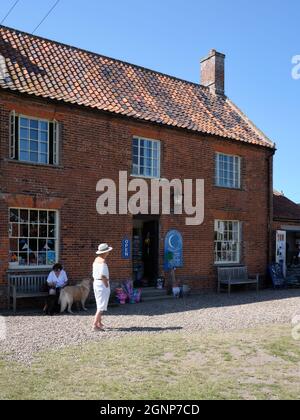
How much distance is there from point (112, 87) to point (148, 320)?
818 cm

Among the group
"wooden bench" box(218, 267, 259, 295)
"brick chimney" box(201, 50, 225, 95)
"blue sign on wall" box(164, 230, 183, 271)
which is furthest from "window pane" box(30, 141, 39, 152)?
"brick chimney" box(201, 50, 225, 95)

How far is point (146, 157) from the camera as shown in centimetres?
1538

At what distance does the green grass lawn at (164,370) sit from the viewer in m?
5.78

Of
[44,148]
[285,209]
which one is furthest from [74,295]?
[285,209]

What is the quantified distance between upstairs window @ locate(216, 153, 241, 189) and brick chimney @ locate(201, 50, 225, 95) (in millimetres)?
3977

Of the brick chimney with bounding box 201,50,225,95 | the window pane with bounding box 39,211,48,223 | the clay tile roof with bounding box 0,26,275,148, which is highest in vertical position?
the brick chimney with bounding box 201,50,225,95

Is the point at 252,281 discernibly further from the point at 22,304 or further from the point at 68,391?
the point at 68,391

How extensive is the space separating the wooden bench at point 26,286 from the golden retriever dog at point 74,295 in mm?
645

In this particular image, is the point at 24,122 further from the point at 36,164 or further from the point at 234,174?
the point at 234,174

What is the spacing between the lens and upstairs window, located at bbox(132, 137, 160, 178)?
15.1m

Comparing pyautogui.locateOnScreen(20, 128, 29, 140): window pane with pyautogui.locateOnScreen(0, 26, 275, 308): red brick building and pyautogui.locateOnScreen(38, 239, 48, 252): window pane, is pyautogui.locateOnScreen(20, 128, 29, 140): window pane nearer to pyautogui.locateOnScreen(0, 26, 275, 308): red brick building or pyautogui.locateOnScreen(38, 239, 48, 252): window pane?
pyautogui.locateOnScreen(0, 26, 275, 308): red brick building

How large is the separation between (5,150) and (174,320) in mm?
6189

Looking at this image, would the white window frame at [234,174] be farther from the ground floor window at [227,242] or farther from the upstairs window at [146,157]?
the upstairs window at [146,157]

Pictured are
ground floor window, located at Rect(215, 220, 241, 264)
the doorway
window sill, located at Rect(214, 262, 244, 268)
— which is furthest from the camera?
ground floor window, located at Rect(215, 220, 241, 264)
